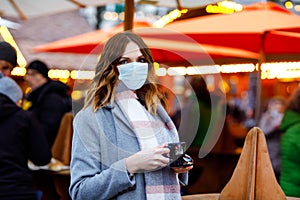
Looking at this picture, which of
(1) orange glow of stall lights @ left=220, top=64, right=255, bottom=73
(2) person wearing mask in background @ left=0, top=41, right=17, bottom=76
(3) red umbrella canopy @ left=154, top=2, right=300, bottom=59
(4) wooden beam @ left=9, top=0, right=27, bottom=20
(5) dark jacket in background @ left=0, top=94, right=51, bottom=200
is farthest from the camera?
(1) orange glow of stall lights @ left=220, top=64, right=255, bottom=73

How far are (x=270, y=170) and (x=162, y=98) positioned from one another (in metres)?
0.49

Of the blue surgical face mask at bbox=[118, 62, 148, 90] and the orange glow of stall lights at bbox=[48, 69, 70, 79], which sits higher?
the blue surgical face mask at bbox=[118, 62, 148, 90]

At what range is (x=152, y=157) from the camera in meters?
1.88

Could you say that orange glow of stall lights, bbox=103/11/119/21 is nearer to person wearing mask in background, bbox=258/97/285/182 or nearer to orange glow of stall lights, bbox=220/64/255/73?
orange glow of stall lights, bbox=220/64/255/73

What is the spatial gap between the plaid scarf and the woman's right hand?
0.06 meters

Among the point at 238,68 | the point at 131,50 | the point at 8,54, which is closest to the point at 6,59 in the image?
the point at 8,54

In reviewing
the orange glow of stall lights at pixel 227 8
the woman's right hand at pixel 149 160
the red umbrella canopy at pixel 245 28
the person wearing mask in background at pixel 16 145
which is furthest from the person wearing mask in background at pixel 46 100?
the woman's right hand at pixel 149 160

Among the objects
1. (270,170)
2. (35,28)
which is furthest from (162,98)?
(35,28)

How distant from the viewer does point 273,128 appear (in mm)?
6062

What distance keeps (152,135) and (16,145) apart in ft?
5.61

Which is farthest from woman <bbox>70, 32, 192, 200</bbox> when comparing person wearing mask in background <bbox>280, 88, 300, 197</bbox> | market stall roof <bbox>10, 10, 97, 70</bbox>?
market stall roof <bbox>10, 10, 97, 70</bbox>

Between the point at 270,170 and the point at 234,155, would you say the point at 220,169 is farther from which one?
the point at 270,170

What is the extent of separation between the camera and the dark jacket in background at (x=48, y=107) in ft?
16.7

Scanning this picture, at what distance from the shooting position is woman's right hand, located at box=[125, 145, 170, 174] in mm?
1876
